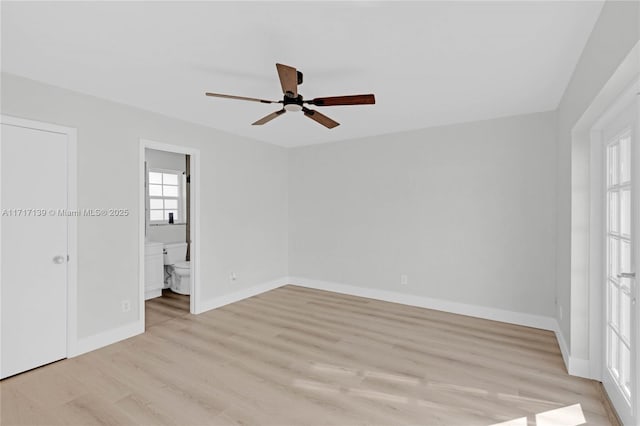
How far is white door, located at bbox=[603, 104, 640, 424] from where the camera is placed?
179 centimetres

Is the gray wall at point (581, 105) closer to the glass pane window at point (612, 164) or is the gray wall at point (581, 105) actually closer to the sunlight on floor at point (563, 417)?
the glass pane window at point (612, 164)

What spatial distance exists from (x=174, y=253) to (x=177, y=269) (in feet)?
1.69

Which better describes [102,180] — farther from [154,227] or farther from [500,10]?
[500,10]

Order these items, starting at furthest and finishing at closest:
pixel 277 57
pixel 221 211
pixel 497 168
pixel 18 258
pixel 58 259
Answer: pixel 221 211, pixel 497 168, pixel 58 259, pixel 18 258, pixel 277 57

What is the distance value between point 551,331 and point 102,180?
4960 millimetres

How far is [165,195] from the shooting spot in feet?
19.7

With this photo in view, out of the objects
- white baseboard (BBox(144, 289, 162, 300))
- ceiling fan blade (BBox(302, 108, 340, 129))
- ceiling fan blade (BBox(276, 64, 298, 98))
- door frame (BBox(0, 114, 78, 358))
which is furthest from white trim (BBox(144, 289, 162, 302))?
ceiling fan blade (BBox(276, 64, 298, 98))

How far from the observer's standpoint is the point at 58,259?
2842mm

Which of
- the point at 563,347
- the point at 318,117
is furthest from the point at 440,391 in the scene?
the point at 318,117

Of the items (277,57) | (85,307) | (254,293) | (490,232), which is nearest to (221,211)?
(254,293)

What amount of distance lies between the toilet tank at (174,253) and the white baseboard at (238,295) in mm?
1388

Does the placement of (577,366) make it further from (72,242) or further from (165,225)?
(165,225)

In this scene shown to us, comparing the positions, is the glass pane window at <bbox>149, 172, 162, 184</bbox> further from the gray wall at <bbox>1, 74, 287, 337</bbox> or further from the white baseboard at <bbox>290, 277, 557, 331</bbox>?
the white baseboard at <bbox>290, 277, 557, 331</bbox>

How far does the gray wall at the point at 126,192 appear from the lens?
2.94m
